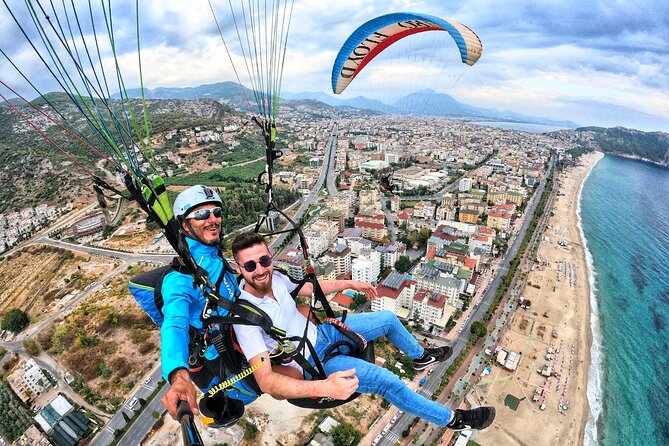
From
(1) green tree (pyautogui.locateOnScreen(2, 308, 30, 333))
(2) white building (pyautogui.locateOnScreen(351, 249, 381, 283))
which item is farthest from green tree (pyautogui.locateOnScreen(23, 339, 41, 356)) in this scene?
(2) white building (pyautogui.locateOnScreen(351, 249, 381, 283))

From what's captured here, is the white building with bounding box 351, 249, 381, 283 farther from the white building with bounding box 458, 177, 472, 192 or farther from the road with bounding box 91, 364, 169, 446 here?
the white building with bounding box 458, 177, 472, 192

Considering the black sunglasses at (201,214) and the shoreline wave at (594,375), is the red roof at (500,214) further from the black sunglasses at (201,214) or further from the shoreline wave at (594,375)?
the black sunglasses at (201,214)

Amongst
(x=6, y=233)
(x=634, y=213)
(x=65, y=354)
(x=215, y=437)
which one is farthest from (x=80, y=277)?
(x=634, y=213)

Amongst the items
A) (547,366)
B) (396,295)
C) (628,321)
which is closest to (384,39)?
(396,295)

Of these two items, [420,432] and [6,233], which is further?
[6,233]

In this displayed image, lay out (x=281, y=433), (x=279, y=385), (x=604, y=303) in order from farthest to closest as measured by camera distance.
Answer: (x=604, y=303), (x=281, y=433), (x=279, y=385)

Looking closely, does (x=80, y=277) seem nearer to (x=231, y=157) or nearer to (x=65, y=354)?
(x=65, y=354)

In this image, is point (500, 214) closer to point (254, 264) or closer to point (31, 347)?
point (254, 264)
